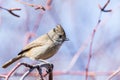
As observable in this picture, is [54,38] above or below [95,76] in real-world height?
below

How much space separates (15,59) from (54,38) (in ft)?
1.69

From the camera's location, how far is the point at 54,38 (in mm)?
3547

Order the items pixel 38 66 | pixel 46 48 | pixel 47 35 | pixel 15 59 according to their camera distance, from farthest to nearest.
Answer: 1. pixel 47 35
2. pixel 46 48
3. pixel 15 59
4. pixel 38 66

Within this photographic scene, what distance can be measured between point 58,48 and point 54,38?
234 millimetres

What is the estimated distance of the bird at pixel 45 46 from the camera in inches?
130

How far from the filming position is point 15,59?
3.21 metres

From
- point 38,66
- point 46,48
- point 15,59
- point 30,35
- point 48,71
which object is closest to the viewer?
point 38,66

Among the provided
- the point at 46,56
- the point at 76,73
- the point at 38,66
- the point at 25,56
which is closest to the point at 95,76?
the point at 76,73

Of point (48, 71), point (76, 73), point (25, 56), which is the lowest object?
point (25, 56)

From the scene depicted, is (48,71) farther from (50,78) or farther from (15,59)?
(15,59)

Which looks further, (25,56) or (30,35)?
(25,56)

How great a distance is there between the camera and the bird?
330cm

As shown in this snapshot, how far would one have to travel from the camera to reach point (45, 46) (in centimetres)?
347

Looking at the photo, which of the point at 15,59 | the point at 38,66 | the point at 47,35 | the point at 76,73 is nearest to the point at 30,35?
the point at 76,73
